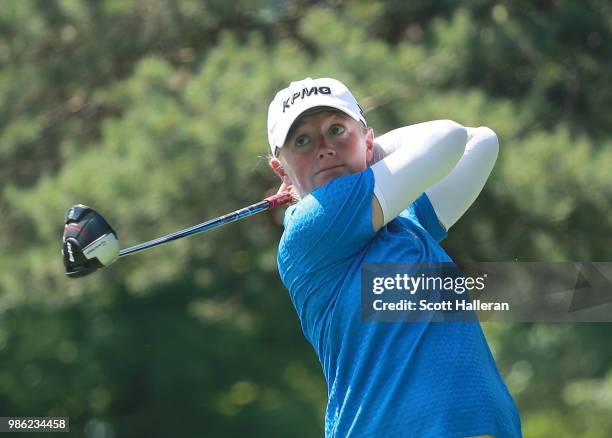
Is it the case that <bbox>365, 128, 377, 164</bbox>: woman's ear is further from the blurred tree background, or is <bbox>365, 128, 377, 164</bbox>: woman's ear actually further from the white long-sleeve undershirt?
the blurred tree background

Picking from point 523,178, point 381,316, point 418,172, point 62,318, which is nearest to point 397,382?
point 381,316

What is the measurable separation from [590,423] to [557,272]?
0.74 meters

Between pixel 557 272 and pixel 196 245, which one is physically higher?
pixel 196 245

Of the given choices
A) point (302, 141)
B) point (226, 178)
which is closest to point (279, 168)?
point (302, 141)

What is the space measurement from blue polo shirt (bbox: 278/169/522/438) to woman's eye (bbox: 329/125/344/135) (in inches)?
4.7

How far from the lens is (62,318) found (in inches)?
250

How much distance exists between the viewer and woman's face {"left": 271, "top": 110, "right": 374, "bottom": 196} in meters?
2.25

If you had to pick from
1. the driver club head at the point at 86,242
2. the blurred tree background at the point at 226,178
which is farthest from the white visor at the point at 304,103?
the blurred tree background at the point at 226,178

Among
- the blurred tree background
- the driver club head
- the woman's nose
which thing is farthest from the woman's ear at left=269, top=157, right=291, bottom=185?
the blurred tree background

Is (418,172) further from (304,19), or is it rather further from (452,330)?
(304,19)

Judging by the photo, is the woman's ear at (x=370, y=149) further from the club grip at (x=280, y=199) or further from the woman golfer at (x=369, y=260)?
the club grip at (x=280, y=199)

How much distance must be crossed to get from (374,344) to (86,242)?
3.05 feet

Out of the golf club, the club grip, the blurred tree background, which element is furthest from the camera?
the blurred tree background

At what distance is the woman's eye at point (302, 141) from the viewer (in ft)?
7.45
